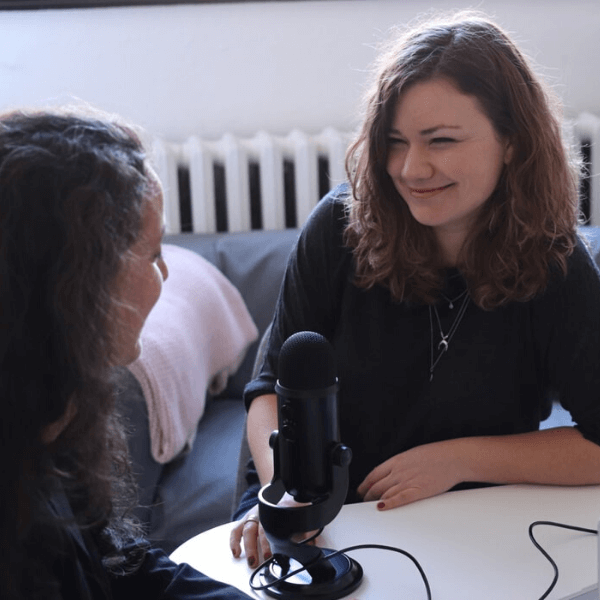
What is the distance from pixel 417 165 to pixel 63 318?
0.79 m

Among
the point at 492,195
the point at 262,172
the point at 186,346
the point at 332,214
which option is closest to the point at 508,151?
the point at 492,195

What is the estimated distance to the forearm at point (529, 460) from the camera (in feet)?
4.43

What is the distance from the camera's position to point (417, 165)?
4.78 ft

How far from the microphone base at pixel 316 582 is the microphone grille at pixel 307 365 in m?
0.22

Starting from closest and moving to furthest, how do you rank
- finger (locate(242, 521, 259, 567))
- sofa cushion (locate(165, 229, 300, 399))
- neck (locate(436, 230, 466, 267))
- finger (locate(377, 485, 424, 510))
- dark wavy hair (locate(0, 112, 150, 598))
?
dark wavy hair (locate(0, 112, 150, 598)) < finger (locate(242, 521, 259, 567)) < finger (locate(377, 485, 424, 510)) < neck (locate(436, 230, 466, 267)) < sofa cushion (locate(165, 229, 300, 399))

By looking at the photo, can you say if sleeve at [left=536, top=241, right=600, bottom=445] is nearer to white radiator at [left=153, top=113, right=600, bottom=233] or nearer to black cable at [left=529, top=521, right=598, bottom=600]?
black cable at [left=529, top=521, right=598, bottom=600]

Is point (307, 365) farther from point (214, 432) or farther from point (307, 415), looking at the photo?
point (214, 432)

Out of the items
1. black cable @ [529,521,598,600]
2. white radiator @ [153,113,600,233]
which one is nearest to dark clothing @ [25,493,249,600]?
black cable @ [529,521,598,600]

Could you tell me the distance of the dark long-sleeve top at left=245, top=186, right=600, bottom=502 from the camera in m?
1.46

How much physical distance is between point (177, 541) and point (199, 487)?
0.13 metres

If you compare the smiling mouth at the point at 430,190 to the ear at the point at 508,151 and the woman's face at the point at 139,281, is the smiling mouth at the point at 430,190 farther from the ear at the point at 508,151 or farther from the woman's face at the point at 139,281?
the woman's face at the point at 139,281

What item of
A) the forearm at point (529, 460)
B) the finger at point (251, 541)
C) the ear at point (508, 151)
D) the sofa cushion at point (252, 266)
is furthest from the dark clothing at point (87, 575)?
the sofa cushion at point (252, 266)

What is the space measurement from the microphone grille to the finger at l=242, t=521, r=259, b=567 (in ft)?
0.82

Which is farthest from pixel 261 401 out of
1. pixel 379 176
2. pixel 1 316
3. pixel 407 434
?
pixel 1 316
